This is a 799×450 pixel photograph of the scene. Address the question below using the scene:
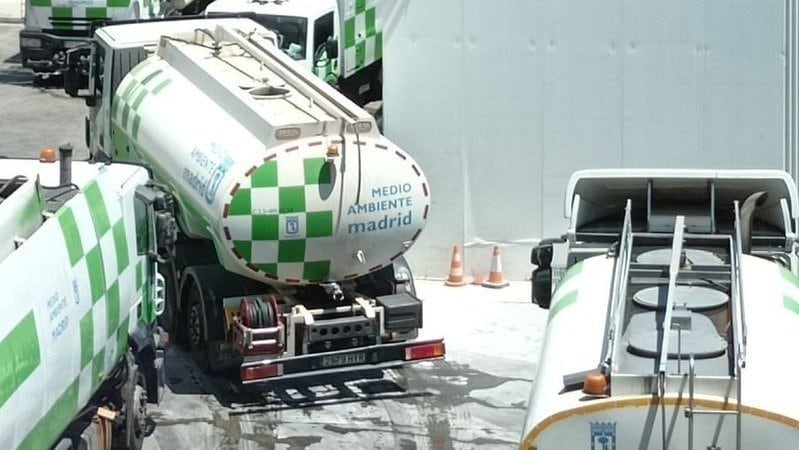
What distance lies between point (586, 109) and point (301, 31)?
6.62 metres

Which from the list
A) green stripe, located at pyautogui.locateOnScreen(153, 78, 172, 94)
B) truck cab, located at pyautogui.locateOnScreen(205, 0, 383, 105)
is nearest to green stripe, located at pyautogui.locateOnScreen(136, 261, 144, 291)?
green stripe, located at pyautogui.locateOnScreen(153, 78, 172, 94)

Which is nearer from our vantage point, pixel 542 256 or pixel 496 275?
pixel 542 256

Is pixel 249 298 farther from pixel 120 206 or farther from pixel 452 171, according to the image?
pixel 452 171

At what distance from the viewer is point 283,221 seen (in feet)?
40.6

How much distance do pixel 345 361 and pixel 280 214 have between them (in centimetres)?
132

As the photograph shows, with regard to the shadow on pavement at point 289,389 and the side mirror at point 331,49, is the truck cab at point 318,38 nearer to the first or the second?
the side mirror at point 331,49

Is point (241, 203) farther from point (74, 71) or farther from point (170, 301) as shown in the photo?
point (74, 71)

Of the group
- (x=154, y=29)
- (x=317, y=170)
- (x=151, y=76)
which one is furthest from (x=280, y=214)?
(x=154, y=29)

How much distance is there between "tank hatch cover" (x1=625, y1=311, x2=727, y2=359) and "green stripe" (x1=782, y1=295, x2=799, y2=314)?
546 mm

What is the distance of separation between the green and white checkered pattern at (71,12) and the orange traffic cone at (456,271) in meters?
10.4

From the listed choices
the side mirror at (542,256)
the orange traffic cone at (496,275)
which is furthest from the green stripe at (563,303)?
the orange traffic cone at (496,275)

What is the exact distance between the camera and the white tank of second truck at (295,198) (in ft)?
40.6

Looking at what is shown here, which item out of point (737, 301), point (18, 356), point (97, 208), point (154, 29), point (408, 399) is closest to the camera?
point (737, 301)

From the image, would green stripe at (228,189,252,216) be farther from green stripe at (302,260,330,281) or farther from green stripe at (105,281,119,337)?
green stripe at (105,281,119,337)
